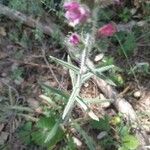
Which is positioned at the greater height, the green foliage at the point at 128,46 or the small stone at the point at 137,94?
the green foliage at the point at 128,46

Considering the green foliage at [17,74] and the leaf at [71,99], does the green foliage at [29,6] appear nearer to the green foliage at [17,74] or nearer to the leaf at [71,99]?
the green foliage at [17,74]

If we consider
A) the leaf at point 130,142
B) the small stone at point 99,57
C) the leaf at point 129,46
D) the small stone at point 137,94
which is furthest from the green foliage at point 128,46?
the leaf at point 130,142

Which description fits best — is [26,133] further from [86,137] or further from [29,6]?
[29,6]

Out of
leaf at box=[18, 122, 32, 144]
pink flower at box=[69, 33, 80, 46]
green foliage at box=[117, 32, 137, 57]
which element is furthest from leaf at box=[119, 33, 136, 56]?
leaf at box=[18, 122, 32, 144]

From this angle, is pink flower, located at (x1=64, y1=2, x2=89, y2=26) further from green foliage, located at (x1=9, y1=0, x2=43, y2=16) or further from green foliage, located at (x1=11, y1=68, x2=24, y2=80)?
green foliage, located at (x1=9, y1=0, x2=43, y2=16)

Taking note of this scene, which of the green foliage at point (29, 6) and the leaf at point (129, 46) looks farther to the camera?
the green foliage at point (29, 6)

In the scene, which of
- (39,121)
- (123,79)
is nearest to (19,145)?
(39,121)

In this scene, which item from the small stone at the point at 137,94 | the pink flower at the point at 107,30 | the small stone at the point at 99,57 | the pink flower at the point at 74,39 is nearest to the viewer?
the pink flower at the point at 107,30

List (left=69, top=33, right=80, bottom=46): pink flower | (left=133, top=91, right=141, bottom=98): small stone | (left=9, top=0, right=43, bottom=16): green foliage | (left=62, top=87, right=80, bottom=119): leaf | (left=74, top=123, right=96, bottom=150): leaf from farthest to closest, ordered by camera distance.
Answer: (left=9, top=0, right=43, bottom=16): green foliage < (left=133, top=91, right=141, bottom=98): small stone < (left=74, top=123, right=96, bottom=150): leaf < (left=62, top=87, right=80, bottom=119): leaf < (left=69, top=33, right=80, bottom=46): pink flower
